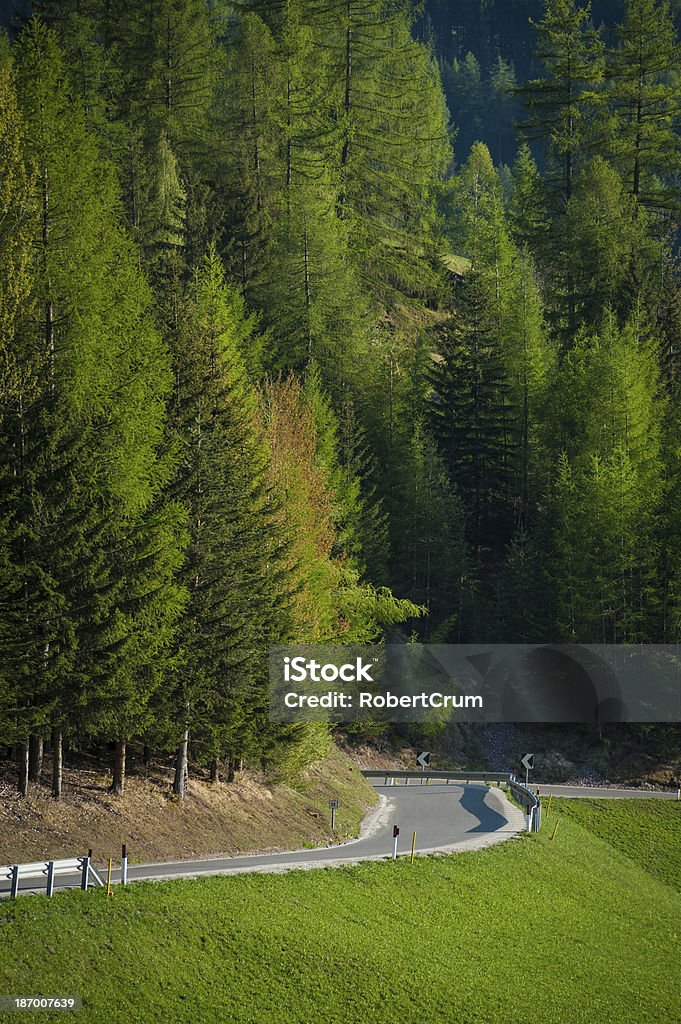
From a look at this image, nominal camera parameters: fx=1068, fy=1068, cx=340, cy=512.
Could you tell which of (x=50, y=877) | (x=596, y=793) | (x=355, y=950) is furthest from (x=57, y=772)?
(x=596, y=793)

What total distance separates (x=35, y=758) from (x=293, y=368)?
32.6 metres

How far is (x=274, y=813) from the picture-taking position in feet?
109

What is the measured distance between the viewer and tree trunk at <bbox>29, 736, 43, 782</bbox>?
88.6ft

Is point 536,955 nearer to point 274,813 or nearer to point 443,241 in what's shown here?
point 274,813

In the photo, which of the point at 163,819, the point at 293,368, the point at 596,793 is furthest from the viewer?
the point at 293,368

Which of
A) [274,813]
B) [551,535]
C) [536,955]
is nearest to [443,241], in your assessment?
[551,535]

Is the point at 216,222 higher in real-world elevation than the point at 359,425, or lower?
higher

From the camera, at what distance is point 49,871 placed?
66.7 feet

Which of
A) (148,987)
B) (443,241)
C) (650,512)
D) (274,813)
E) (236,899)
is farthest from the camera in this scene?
(443,241)

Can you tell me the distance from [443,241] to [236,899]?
57.9 m

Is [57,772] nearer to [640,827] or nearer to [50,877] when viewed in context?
[50,877]

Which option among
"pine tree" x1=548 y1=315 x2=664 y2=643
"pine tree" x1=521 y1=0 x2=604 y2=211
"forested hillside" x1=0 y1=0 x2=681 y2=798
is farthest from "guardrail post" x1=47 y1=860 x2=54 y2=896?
"pine tree" x1=521 y1=0 x2=604 y2=211

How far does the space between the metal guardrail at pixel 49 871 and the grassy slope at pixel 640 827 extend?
22.2 m

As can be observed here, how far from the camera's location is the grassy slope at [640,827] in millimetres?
40188
